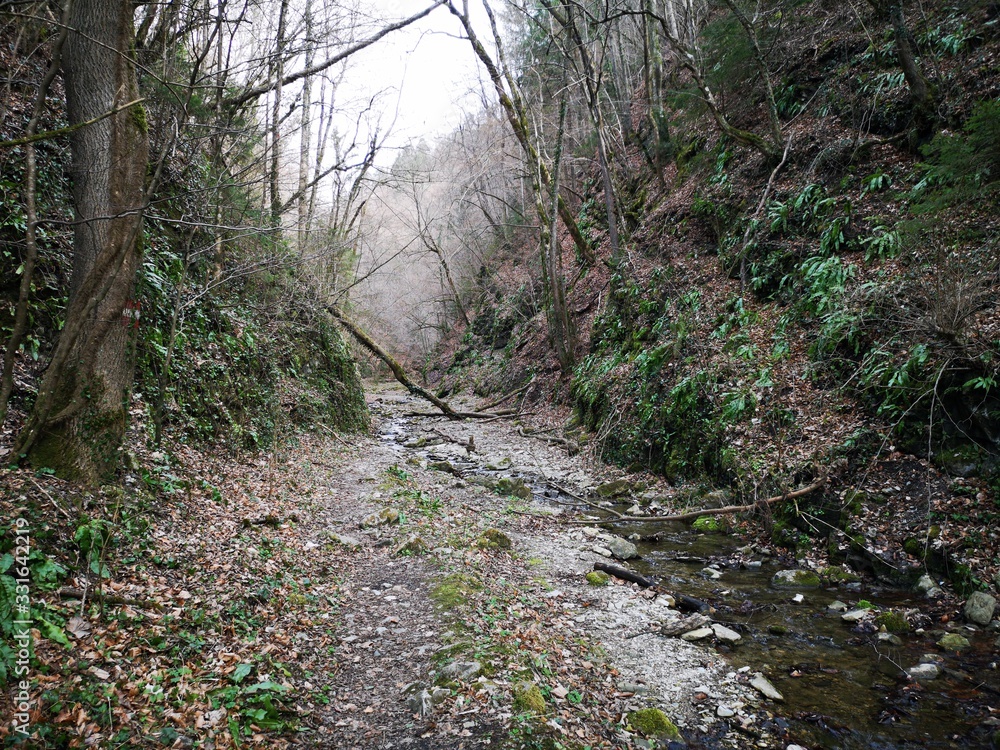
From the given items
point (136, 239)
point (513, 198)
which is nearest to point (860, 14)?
point (136, 239)

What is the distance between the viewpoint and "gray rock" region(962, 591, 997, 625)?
483cm

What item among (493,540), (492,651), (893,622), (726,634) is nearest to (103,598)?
(492,651)

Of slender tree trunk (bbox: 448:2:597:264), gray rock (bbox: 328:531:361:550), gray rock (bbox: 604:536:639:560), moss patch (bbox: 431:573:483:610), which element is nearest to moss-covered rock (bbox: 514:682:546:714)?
moss patch (bbox: 431:573:483:610)

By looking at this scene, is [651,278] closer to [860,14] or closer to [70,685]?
[860,14]

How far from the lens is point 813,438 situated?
7.41m

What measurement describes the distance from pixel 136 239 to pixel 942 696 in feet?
26.8

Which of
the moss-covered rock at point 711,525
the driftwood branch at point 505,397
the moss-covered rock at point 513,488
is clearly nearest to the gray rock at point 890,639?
the moss-covered rock at point 711,525

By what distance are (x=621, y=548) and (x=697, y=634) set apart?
2.28 metres

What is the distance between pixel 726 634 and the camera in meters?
5.23

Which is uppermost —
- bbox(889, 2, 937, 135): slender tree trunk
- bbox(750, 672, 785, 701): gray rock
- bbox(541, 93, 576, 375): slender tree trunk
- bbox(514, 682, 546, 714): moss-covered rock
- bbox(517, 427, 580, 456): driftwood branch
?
bbox(889, 2, 937, 135): slender tree trunk

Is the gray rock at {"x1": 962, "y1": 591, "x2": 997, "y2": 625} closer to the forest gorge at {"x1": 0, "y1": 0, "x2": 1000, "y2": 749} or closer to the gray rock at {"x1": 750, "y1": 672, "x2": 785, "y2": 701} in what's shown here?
the forest gorge at {"x1": 0, "y1": 0, "x2": 1000, "y2": 749}

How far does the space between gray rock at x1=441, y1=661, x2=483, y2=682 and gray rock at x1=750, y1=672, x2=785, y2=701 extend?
2487 mm

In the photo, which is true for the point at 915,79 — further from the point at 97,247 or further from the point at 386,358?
the point at 386,358

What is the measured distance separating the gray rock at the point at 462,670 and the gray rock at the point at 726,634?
275cm
